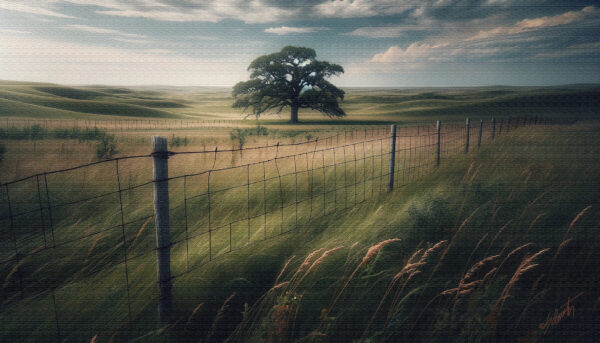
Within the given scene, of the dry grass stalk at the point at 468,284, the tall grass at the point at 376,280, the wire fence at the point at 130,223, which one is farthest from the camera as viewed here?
the wire fence at the point at 130,223

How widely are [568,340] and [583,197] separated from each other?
4089 millimetres

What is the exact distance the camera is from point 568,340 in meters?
2.30

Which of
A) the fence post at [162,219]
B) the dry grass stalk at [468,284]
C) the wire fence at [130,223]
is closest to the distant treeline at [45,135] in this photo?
the wire fence at [130,223]

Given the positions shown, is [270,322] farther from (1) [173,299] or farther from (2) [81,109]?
(2) [81,109]

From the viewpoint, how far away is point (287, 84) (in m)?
36.0

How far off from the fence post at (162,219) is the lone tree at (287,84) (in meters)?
Result: 32.1

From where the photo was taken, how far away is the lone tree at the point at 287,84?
3409 centimetres

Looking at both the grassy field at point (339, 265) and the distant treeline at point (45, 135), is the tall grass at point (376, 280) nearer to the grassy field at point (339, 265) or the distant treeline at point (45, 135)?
the grassy field at point (339, 265)

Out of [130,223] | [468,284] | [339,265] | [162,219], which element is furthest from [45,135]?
[468,284]

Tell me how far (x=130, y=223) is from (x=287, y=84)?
32698 mm

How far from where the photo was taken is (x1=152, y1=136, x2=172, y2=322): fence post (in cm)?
266

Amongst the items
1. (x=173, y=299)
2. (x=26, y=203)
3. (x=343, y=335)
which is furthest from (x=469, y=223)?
(x=26, y=203)

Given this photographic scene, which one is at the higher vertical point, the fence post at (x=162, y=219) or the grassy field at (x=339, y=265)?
the fence post at (x=162, y=219)

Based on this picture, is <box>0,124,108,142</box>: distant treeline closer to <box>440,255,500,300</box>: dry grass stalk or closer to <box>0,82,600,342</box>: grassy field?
<box>0,82,600,342</box>: grassy field
